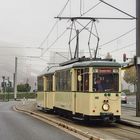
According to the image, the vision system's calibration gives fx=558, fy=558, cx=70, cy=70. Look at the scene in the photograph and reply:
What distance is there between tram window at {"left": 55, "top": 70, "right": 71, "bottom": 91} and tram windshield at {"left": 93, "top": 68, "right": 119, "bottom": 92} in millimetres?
3043

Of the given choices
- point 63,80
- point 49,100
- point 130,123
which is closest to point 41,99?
point 49,100

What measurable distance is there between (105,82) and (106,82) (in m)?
0.06

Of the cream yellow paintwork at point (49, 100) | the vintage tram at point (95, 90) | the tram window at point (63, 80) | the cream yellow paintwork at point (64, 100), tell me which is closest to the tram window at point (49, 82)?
the cream yellow paintwork at point (49, 100)

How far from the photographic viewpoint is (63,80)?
30.8 m

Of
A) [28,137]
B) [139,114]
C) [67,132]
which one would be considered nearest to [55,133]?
[67,132]

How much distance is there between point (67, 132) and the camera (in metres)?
22.0

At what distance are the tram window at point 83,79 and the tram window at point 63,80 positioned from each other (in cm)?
161

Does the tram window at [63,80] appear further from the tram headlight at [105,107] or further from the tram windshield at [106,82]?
the tram headlight at [105,107]

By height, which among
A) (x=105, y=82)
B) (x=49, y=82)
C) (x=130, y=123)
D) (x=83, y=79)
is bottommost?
(x=130, y=123)

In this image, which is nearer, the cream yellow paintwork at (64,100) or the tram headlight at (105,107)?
the tram headlight at (105,107)

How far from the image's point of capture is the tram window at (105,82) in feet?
85.2

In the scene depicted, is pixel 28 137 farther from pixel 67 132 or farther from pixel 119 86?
pixel 119 86

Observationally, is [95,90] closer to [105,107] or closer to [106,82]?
[106,82]

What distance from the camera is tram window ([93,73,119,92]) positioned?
26.0m
